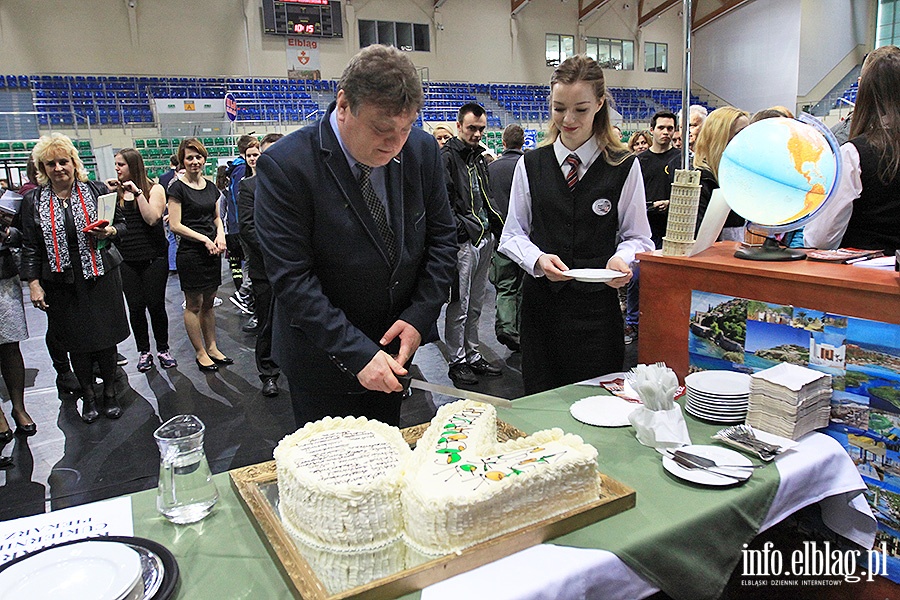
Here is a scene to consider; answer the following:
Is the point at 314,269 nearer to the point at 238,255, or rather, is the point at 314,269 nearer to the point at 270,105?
the point at 238,255

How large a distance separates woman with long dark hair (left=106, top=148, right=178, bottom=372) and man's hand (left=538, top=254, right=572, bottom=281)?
3.10m

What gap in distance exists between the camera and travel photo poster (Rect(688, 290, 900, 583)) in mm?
1371

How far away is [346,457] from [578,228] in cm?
110

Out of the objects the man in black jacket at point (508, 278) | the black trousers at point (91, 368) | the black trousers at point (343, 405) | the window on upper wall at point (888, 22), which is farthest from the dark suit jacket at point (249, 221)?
the window on upper wall at point (888, 22)

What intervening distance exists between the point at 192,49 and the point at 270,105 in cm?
178

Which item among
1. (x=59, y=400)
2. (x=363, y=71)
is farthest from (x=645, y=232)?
(x=59, y=400)

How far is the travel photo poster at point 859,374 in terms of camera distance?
1.37 m

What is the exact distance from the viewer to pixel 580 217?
1.86m

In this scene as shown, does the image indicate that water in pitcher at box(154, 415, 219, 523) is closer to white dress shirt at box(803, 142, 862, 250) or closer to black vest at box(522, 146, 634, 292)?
black vest at box(522, 146, 634, 292)

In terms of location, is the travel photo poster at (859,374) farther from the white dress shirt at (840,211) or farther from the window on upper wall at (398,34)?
the window on upper wall at (398,34)

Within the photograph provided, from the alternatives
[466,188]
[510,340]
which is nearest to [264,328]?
[466,188]

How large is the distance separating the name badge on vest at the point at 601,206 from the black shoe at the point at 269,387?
261 cm

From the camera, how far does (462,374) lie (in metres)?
4.04

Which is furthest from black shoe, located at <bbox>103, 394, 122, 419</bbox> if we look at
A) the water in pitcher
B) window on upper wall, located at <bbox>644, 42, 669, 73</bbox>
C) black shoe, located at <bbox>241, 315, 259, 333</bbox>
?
window on upper wall, located at <bbox>644, 42, 669, 73</bbox>
